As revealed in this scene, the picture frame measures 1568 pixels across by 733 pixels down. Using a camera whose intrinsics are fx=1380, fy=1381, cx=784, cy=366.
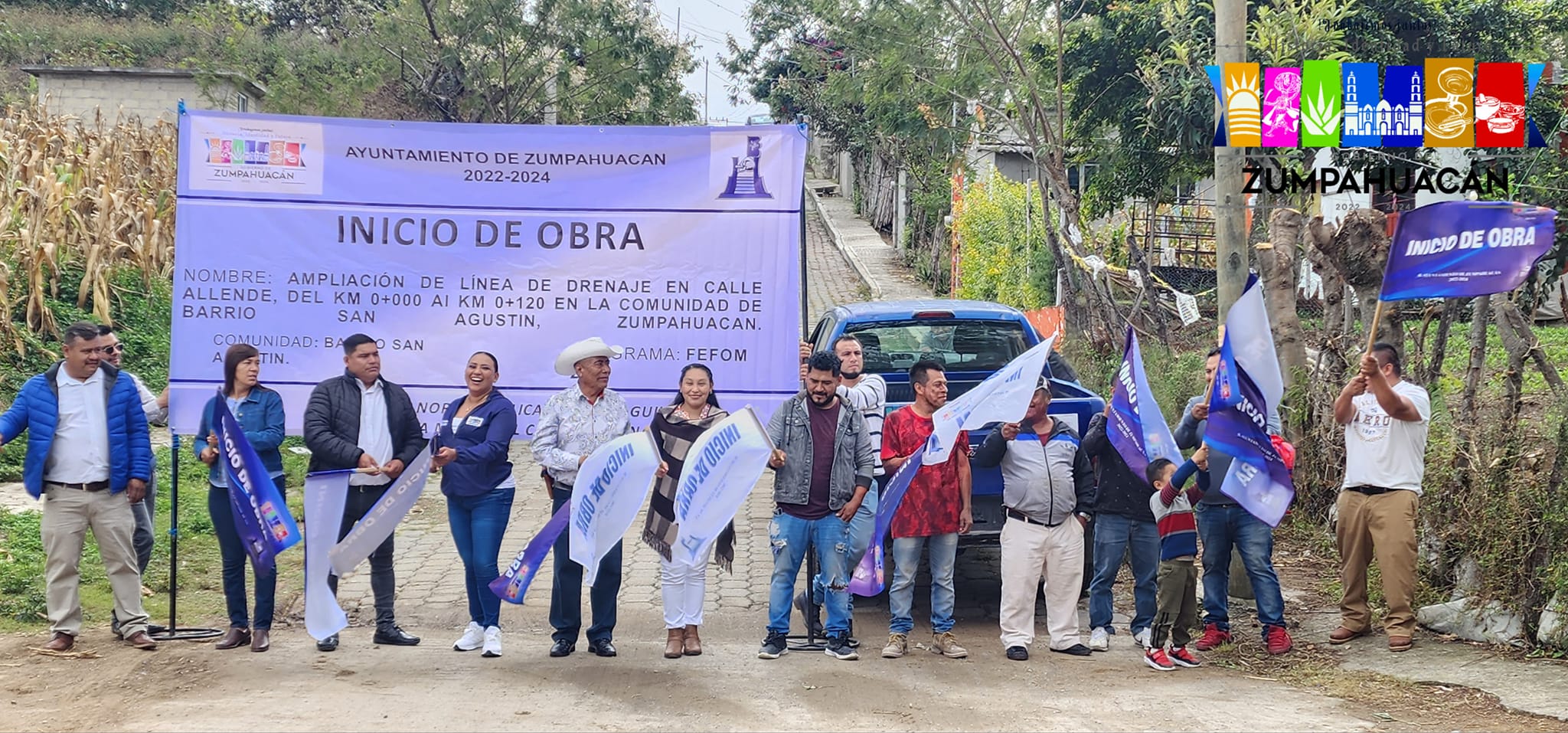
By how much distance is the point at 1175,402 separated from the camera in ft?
41.0

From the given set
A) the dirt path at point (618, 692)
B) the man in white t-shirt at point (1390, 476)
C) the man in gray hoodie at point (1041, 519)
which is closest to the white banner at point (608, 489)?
the dirt path at point (618, 692)

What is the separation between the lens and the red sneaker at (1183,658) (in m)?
7.12

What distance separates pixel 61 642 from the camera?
706 cm

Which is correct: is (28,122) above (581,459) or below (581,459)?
above

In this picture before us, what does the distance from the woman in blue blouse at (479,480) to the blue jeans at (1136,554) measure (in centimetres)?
315

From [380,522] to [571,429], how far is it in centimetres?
109

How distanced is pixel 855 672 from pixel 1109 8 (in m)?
13.7

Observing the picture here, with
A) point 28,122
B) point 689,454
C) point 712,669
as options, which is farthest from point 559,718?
point 28,122

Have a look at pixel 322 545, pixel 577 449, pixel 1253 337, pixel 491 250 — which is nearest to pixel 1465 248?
pixel 1253 337

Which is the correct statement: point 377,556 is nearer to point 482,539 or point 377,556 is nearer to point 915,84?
point 482,539

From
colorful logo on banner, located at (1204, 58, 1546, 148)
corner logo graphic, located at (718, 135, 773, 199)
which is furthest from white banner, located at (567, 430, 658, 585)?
colorful logo on banner, located at (1204, 58, 1546, 148)

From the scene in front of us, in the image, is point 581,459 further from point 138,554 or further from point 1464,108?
point 1464,108

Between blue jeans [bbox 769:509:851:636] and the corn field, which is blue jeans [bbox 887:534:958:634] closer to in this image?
blue jeans [bbox 769:509:851:636]

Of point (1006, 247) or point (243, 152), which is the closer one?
point (243, 152)
